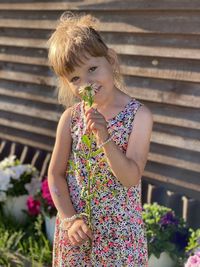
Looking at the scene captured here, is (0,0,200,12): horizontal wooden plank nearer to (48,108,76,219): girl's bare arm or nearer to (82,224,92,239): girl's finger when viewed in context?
(48,108,76,219): girl's bare arm

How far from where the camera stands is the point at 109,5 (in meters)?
4.68

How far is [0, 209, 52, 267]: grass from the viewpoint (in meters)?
4.42

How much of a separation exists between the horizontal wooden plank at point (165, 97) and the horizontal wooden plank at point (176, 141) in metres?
0.23

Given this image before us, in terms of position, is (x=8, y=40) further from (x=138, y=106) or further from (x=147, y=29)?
(x=138, y=106)

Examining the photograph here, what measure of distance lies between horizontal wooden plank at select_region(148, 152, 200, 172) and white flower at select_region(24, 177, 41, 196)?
0.94 m

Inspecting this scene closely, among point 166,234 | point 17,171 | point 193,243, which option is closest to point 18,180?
point 17,171

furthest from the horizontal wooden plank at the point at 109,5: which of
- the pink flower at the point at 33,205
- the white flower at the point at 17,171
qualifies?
the pink flower at the point at 33,205

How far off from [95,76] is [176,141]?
1803 millimetres

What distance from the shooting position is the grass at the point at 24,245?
4419 millimetres

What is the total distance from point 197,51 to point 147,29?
45 cm

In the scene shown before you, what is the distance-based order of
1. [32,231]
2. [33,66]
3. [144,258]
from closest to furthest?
1. [144,258]
2. [32,231]
3. [33,66]

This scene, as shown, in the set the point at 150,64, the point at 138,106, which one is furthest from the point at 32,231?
the point at 138,106

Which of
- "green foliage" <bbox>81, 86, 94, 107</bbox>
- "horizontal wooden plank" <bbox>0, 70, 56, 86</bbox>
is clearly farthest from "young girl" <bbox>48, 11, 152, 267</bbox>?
"horizontal wooden plank" <bbox>0, 70, 56, 86</bbox>

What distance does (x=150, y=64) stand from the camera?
14.8 ft
